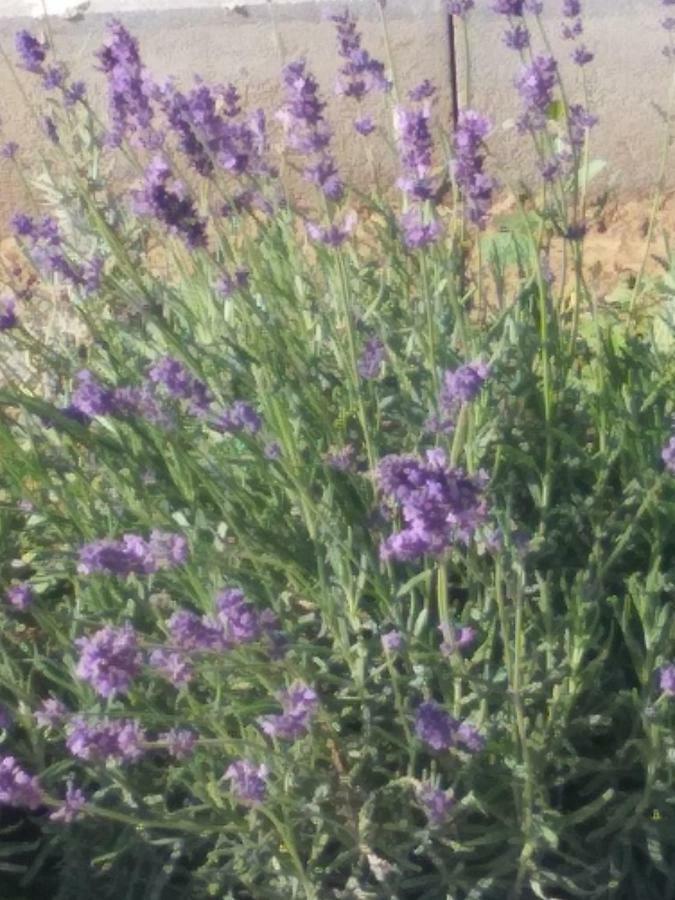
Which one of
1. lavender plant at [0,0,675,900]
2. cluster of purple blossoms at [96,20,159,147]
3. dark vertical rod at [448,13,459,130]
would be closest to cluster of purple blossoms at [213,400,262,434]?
lavender plant at [0,0,675,900]

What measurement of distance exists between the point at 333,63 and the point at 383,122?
22cm

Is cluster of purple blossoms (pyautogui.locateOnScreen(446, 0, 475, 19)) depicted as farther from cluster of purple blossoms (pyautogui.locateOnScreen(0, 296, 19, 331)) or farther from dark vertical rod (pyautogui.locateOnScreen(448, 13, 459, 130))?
dark vertical rod (pyautogui.locateOnScreen(448, 13, 459, 130))

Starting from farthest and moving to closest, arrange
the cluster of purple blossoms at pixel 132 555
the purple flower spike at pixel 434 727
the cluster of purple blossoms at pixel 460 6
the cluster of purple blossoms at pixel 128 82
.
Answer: the cluster of purple blossoms at pixel 460 6
the cluster of purple blossoms at pixel 128 82
the purple flower spike at pixel 434 727
the cluster of purple blossoms at pixel 132 555

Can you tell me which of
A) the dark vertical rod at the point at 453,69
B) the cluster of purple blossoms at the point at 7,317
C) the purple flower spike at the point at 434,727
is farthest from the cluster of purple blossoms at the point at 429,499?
the dark vertical rod at the point at 453,69

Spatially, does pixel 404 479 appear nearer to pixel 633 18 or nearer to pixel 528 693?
pixel 528 693

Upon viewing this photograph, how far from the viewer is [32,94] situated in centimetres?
434

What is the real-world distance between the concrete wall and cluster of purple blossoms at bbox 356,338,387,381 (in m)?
1.89

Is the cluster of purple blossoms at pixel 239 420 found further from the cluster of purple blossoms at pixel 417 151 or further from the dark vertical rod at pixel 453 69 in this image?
the dark vertical rod at pixel 453 69

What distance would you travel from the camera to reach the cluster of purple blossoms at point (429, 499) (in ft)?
4.91

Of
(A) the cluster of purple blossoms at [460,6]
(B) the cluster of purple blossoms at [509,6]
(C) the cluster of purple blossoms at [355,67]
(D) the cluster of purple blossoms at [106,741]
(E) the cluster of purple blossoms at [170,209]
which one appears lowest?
(D) the cluster of purple blossoms at [106,741]

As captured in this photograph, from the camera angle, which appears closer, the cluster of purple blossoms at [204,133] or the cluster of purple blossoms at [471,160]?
the cluster of purple blossoms at [471,160]

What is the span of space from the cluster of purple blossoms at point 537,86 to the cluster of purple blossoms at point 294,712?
0.90 metres

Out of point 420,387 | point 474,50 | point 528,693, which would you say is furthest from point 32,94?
point 528,693

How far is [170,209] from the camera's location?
2.09 meters
